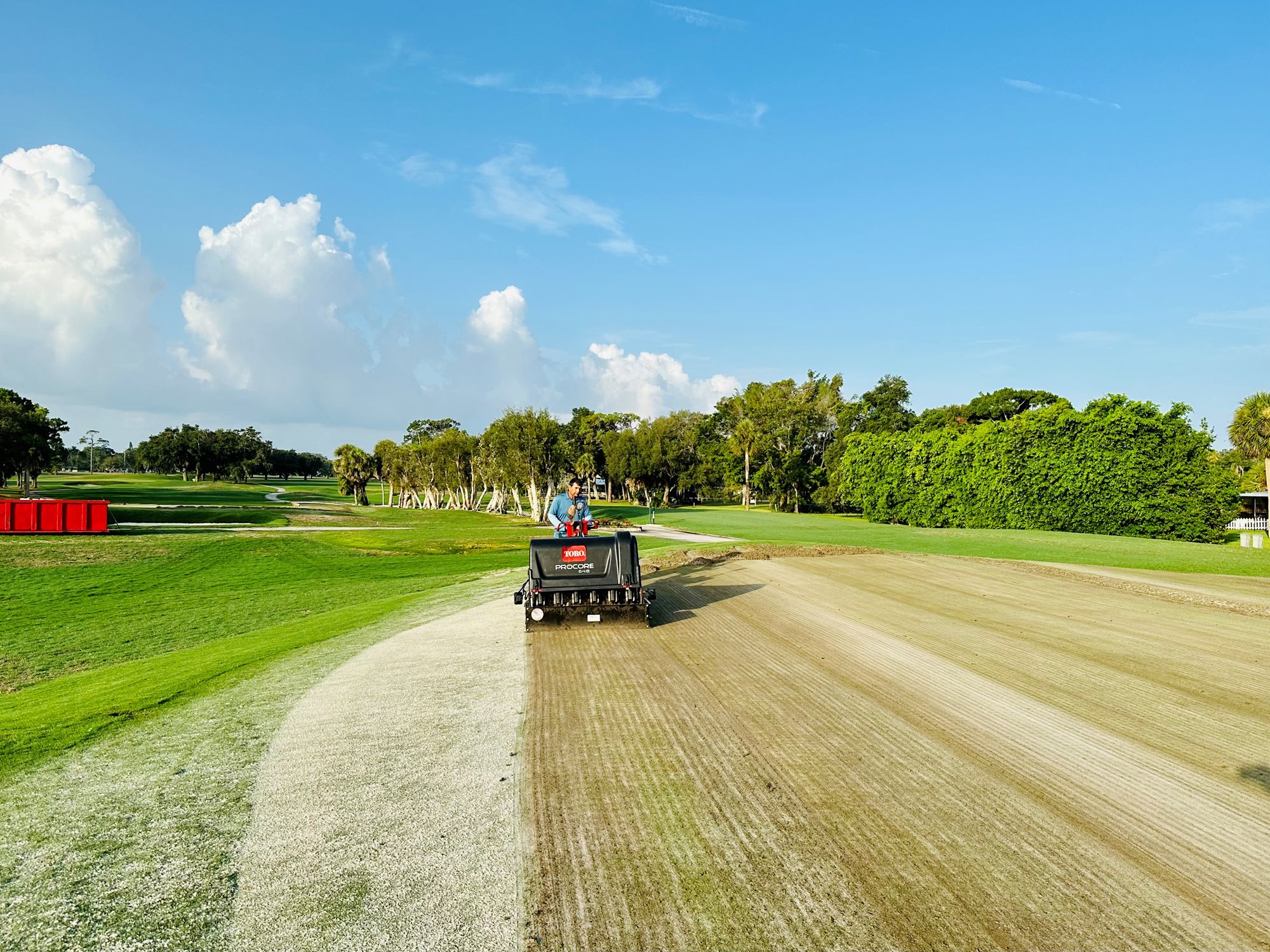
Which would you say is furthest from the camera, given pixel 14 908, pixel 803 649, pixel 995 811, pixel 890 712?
pixel 803 649

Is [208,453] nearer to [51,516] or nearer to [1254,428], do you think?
[51,516]

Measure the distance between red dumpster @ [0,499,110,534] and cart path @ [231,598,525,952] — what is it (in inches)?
1623

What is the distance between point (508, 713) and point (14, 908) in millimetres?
4305

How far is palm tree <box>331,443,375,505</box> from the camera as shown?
106938 mm

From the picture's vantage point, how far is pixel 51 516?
40.0 meters

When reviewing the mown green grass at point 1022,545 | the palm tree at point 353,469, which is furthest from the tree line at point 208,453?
the mown green grass at point 1022,545

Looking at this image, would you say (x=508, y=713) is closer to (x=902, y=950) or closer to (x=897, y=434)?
(x=902, y=950)

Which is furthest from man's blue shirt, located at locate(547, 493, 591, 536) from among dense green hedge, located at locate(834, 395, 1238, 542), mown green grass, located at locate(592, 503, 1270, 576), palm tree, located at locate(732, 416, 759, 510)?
palm tree, located at locate(732, 416, 759, 510)

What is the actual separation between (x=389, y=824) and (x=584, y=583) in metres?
7.18

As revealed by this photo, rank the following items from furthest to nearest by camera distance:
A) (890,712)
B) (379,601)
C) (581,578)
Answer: (379,601)
(581,578)
(890,712)

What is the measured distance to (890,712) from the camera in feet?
25.7

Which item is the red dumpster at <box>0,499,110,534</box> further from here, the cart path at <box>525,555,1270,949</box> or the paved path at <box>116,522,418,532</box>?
the cart path at <box>525,555,1270,949</box>

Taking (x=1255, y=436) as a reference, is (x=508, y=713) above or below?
below

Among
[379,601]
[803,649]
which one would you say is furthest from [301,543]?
[803,649]
